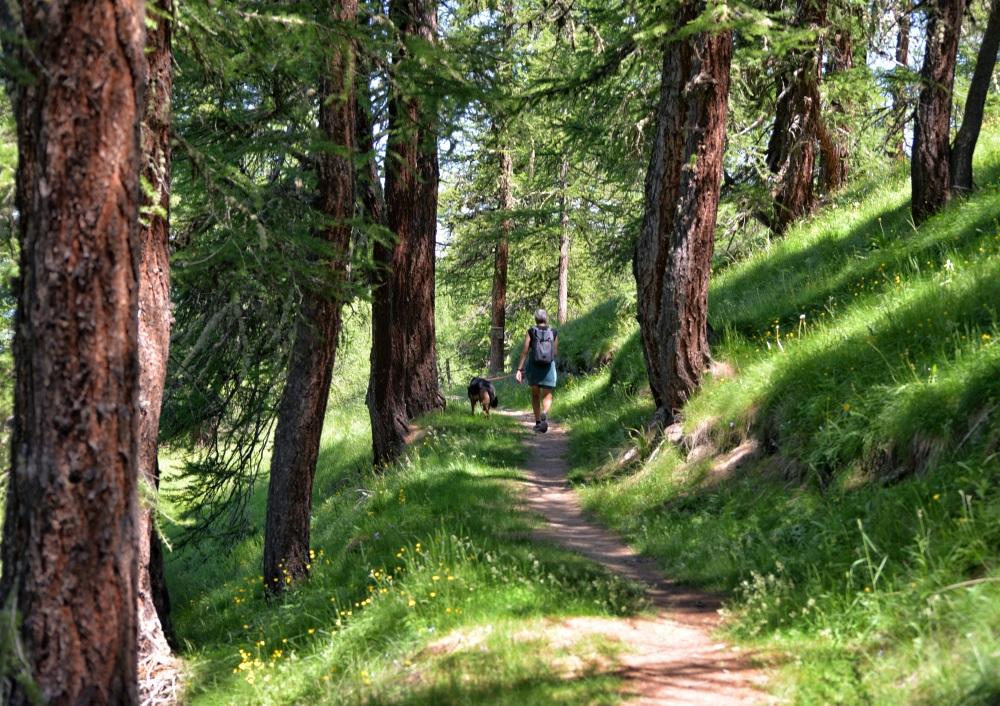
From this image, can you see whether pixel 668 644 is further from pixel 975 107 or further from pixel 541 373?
pixel 541 373

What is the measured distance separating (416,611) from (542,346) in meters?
9.20

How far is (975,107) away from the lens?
10828 millimetres

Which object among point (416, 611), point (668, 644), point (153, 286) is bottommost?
point (668, 644)

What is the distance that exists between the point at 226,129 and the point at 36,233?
5686mm

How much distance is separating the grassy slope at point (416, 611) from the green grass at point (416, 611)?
13 millimetres

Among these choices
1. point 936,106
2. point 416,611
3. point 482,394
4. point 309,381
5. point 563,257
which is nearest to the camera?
point 416,611

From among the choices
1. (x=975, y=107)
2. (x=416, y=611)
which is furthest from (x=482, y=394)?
(x=416, y=611)

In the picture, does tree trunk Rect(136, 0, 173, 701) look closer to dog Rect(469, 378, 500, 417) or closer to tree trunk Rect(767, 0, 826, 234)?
dog Rect(469, 378, 500, 417)

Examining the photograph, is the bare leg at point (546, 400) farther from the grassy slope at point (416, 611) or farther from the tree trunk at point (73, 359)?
the tree trunk at point (73, 359)

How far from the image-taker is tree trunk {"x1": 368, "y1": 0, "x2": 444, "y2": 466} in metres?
13.3

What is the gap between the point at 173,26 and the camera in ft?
21.6

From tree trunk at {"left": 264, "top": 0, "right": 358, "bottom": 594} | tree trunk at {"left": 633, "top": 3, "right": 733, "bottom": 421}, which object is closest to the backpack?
tree trunk at {"left": 633, "top": 3, "right": 733, "bottom": 421}

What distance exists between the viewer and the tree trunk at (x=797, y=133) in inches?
568

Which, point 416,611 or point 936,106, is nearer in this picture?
point 416,611
